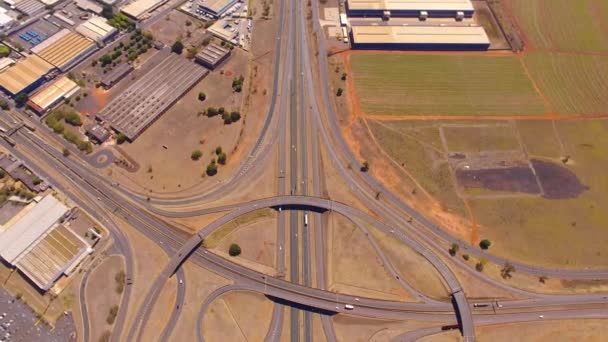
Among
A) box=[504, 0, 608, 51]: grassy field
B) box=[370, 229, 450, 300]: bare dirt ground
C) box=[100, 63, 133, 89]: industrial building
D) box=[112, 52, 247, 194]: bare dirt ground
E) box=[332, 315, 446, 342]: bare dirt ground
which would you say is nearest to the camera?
box=[332, 315, 446, 342]: bare dirt ground

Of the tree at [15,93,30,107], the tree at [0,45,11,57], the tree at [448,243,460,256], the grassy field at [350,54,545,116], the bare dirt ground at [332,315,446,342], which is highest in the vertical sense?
the grassy field at [350,54,545,116]

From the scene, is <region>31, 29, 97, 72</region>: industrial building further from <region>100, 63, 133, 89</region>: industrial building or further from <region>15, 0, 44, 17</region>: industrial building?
<region>15, 0, 44, 17</region>: industrial building

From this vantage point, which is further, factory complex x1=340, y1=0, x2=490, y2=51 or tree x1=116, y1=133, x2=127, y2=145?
factory complex x1=340, y1=0, x2=490, y2=51

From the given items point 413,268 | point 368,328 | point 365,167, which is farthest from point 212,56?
point 368,328

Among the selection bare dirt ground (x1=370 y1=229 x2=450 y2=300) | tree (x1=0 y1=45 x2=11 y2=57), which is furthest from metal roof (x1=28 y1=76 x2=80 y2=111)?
bare dirt ground (x1=370 y1=229 x2=450 y2=300)

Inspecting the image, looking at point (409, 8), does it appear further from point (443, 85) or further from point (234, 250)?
point (234, 250)

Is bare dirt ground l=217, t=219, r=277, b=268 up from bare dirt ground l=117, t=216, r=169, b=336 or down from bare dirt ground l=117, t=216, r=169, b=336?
up

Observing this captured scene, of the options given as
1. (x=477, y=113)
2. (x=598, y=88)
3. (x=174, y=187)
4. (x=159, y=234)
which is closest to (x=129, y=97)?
(x=174, y=187)
